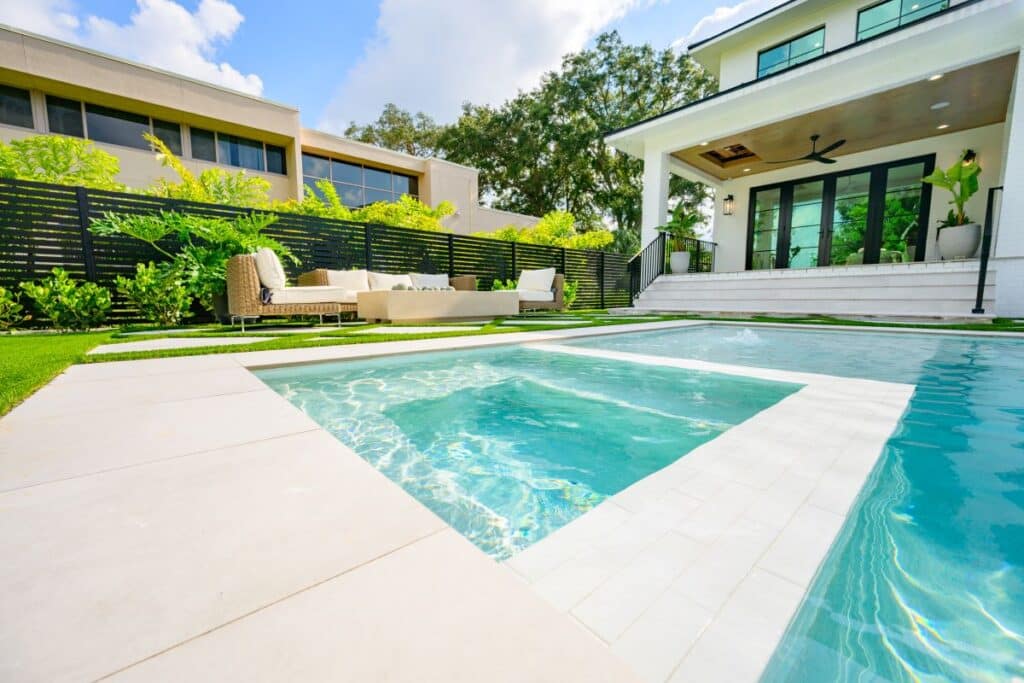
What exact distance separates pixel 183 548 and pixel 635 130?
35.7 ft

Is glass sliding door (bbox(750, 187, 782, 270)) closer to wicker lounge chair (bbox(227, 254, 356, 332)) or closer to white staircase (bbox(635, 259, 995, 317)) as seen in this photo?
white staircase (bbox(635, 259, 995, 317))

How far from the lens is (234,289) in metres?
4.88

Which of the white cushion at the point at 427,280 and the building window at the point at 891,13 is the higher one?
the building window at the point at 891,13

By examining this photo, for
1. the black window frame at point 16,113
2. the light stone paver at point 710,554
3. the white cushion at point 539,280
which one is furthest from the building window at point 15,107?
the light stone paver at point 710,554

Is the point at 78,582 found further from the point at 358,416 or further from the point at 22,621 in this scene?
the point at 358,416

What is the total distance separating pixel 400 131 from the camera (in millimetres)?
20719

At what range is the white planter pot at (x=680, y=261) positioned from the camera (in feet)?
33.6

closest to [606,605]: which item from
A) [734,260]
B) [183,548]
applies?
[183,548]

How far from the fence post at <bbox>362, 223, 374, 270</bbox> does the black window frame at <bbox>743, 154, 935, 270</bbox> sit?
31.1 feet

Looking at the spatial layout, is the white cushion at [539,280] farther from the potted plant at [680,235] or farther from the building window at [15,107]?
the building window at [15,107]

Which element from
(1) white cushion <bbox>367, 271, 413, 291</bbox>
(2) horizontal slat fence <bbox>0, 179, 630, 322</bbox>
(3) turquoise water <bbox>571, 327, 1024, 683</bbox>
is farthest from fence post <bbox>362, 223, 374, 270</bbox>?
(3) turquoise water <bbox>571, 327, 1024, 683</bbox>

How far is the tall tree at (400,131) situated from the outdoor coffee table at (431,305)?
16.6 meters

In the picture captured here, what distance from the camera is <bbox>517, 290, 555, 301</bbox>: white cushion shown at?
8.31 m

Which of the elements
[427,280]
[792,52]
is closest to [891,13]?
[792,52]
